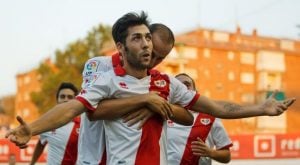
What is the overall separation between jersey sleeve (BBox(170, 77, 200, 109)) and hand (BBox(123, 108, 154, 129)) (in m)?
0.30

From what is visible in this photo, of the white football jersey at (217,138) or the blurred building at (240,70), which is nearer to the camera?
the white football jersey at (217,138)

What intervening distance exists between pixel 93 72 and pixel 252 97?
207 feet

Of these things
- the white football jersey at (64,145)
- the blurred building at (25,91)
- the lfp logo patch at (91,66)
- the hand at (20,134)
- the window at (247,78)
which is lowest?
the blurred building at (25,91)

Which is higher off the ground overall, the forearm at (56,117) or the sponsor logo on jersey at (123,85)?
the sponsor logo on jersey at (123,85)

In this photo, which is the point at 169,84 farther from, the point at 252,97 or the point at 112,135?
the point at 252,97

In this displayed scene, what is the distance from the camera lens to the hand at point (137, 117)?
15.1ft

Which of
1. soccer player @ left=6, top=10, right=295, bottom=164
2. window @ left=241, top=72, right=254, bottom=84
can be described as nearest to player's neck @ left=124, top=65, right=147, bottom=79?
soccer player @ left=6, top=10, right=295, bottom=164

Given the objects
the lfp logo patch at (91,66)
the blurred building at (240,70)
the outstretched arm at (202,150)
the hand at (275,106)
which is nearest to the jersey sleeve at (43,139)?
A: the outstretched arm at (202,150)

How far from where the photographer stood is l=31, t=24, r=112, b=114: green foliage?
56.1 metres

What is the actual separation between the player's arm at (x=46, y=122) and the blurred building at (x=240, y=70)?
2262 inches

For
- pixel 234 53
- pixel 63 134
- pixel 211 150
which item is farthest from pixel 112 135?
pixel 234 53

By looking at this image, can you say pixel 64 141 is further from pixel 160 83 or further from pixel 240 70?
pixel 240 70

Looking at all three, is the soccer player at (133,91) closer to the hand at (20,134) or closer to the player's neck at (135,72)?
the player's neck at (135,72)

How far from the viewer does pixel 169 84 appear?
4.80 m
